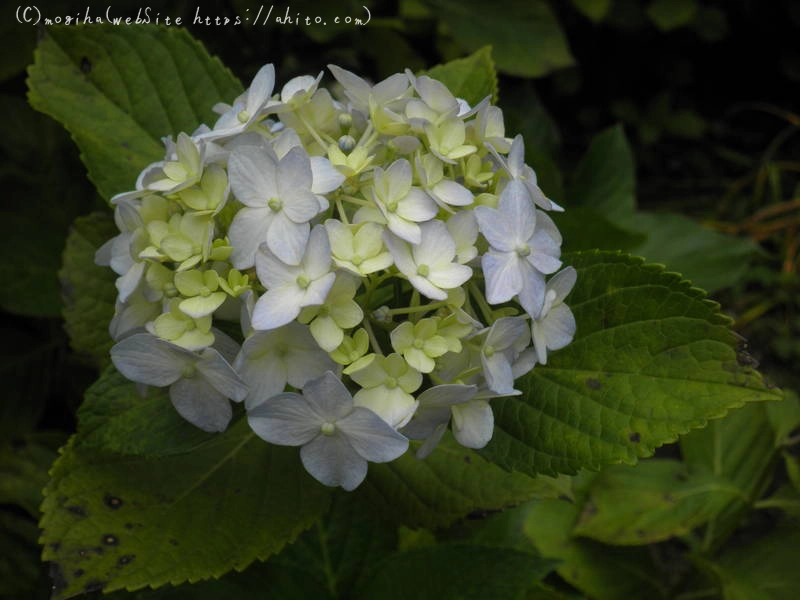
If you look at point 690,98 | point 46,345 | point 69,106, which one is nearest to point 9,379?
point 46,345

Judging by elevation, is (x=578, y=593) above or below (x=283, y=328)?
below

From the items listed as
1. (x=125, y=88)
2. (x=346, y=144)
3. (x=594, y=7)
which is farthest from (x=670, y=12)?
(x=346, y=144)

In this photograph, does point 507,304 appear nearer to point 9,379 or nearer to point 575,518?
point 575,518

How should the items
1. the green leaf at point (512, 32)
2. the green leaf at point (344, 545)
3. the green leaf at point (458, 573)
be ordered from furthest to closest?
the green leaf at point (512, 32)
the green leaf at point (344, 545)
the green leaf at point (458, 573)

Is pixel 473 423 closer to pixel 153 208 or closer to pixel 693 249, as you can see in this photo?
pixel 153 208

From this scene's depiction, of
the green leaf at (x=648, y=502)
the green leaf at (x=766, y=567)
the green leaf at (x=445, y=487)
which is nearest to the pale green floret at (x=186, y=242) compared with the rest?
the green leaf at (x=445, y=487)

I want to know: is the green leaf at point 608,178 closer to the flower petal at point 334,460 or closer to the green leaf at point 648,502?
the green leaf at point 648,502

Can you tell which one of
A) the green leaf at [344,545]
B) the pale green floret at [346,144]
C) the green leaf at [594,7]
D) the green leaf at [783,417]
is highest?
the pale green floret at [346,144]

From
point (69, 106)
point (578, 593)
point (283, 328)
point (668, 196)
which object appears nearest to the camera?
point (283, 328)
